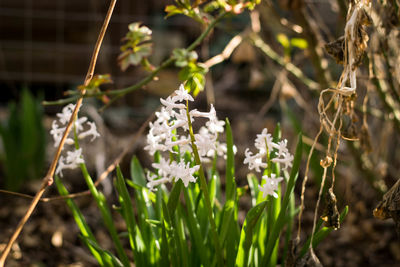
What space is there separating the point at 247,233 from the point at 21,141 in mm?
1694

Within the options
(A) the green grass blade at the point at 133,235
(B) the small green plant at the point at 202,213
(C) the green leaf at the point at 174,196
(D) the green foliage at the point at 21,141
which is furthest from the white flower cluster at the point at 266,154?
(D) the green foliage at the point at 21,141

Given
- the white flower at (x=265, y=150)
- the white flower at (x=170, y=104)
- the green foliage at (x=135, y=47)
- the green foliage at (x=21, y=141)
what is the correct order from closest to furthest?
the white flower at (x=170, y=104), the white flower at (x=265, y=150), the green foliage at (x=135, y=47), the green foliage at (x=21, y=141)

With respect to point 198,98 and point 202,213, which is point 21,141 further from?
point 198,98

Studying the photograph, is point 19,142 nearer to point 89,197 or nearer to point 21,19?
point 89,197

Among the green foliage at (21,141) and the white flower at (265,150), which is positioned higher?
the white flower at (265,150)

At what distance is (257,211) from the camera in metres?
0.99

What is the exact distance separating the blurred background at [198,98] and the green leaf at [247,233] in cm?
48

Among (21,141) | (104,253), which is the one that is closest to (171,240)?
(104,253)

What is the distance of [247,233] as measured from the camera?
1.01 m

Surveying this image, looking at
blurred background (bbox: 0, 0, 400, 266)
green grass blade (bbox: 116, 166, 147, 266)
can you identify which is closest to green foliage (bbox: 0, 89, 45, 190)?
blurred background (bbox: 0, 0, 400, 266)

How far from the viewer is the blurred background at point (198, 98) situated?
1821mm

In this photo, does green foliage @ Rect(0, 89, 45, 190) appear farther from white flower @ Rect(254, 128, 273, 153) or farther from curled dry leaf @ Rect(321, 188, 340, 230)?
curled dry leaf @ Rect(321, 188, 340, 230)

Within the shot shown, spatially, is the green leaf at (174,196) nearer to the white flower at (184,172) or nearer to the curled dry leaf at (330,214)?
the white flower at (184,172)

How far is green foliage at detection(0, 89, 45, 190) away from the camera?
237cm
